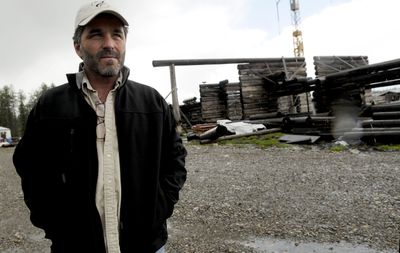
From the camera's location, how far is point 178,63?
16938mm

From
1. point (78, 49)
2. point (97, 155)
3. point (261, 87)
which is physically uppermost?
point (261, 87)

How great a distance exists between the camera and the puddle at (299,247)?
4012 mm

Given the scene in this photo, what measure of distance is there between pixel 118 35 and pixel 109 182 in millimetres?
925

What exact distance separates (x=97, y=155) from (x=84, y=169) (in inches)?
4.2

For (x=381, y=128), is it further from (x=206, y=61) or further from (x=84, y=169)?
(x=84, y=169)

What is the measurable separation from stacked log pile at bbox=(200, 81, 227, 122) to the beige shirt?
18053 mm

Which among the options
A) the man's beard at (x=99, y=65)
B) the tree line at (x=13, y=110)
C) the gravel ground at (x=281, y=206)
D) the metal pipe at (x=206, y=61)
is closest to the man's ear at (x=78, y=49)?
the man's beard at (x=99, y=65)

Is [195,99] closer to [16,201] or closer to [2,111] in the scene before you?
[16,201]

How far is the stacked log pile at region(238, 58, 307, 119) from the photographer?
63.3 ft

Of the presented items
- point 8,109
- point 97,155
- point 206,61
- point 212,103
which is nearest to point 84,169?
point 97,155

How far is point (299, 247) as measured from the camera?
4.21 meters

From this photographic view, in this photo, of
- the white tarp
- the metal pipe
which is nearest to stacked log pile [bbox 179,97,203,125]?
the metal pipe

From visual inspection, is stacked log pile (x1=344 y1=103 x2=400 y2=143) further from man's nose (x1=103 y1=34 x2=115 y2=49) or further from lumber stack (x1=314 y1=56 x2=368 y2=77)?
man's nose (x1=103 y1=34 x2=115 y2=49)

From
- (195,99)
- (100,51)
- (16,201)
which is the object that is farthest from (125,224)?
(195,99)
